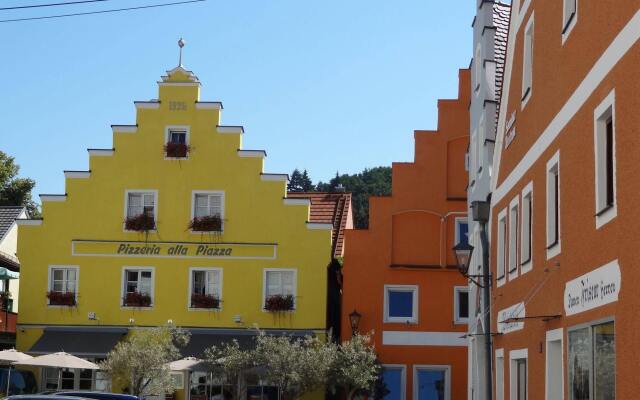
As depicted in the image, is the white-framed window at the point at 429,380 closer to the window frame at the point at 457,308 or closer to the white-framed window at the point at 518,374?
the window frame at the point at 457,308

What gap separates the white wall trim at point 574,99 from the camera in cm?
1284

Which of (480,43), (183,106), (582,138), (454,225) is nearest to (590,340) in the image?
(582,138)

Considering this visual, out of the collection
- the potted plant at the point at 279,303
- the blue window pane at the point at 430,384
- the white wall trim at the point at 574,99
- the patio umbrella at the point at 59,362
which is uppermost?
the white wall trim at the point at 574,99

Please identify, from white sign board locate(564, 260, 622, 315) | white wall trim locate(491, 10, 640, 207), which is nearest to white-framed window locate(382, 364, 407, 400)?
white wall trim locate(491, 10, 640, 207)

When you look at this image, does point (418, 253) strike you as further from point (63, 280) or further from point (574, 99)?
point (574, 99)

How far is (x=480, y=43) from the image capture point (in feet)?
95.7

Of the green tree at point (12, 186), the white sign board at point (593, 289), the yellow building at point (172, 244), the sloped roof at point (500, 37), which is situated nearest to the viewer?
the white sign board at point (593, 289)

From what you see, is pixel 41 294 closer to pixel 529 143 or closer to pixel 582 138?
pixel 529 143

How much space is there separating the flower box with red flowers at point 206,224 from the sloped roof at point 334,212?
2991mm

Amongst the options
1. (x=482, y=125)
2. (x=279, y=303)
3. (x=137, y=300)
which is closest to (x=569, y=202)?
(x=482, y=125)

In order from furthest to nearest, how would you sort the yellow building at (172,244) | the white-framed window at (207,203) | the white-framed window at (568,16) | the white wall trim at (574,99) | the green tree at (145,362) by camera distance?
the white-framed window at (207,203), the yellow building at (172,244), the green tree at (145,362), the white-framed window at (568,16), the white wall trim at (574,99)

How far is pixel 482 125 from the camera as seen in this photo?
2738 centimetres

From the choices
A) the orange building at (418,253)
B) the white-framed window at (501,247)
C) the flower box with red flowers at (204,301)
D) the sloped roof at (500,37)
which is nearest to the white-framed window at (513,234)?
the white-framed window at (501,247)

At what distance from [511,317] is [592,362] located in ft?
23.3
